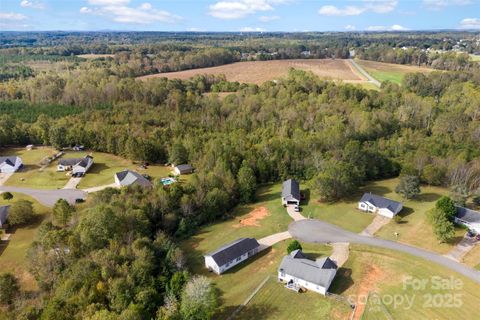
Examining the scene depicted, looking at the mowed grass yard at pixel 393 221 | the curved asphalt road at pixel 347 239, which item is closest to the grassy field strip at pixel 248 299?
the curved asphalt road at pixel 347 239

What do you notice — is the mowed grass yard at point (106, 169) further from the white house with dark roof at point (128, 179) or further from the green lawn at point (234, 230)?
the green lawn at point (234, 230)

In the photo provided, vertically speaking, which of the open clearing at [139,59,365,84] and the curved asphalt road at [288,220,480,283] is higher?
the open clearing at [139,59,365,84]

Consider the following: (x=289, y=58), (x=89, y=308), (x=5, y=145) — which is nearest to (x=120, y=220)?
(x=89, y=308)

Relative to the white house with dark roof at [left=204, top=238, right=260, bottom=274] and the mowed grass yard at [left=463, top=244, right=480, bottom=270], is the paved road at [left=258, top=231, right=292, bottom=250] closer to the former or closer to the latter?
the white house with dark roof at [left=204, top=238, right=260, bottom=274]

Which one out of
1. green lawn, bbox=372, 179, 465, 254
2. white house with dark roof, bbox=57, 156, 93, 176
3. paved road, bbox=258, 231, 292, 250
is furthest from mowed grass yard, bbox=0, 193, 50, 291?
green lawn, bbox=372, 179, 465, 254

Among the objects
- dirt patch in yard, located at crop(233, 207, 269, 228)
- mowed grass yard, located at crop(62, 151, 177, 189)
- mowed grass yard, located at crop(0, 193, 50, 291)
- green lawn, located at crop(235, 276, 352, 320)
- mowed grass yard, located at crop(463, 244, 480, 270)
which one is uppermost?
mowed grass yard, located at crop(463, 244, 480, 270)

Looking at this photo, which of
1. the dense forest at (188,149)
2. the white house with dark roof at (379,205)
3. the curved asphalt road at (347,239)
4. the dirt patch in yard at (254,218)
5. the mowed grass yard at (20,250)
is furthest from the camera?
the dirt patch in yard at (254,218)

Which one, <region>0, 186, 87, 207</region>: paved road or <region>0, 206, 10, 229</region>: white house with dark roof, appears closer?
<region>0, 206, 10, 229</region>: white house with dark roof
